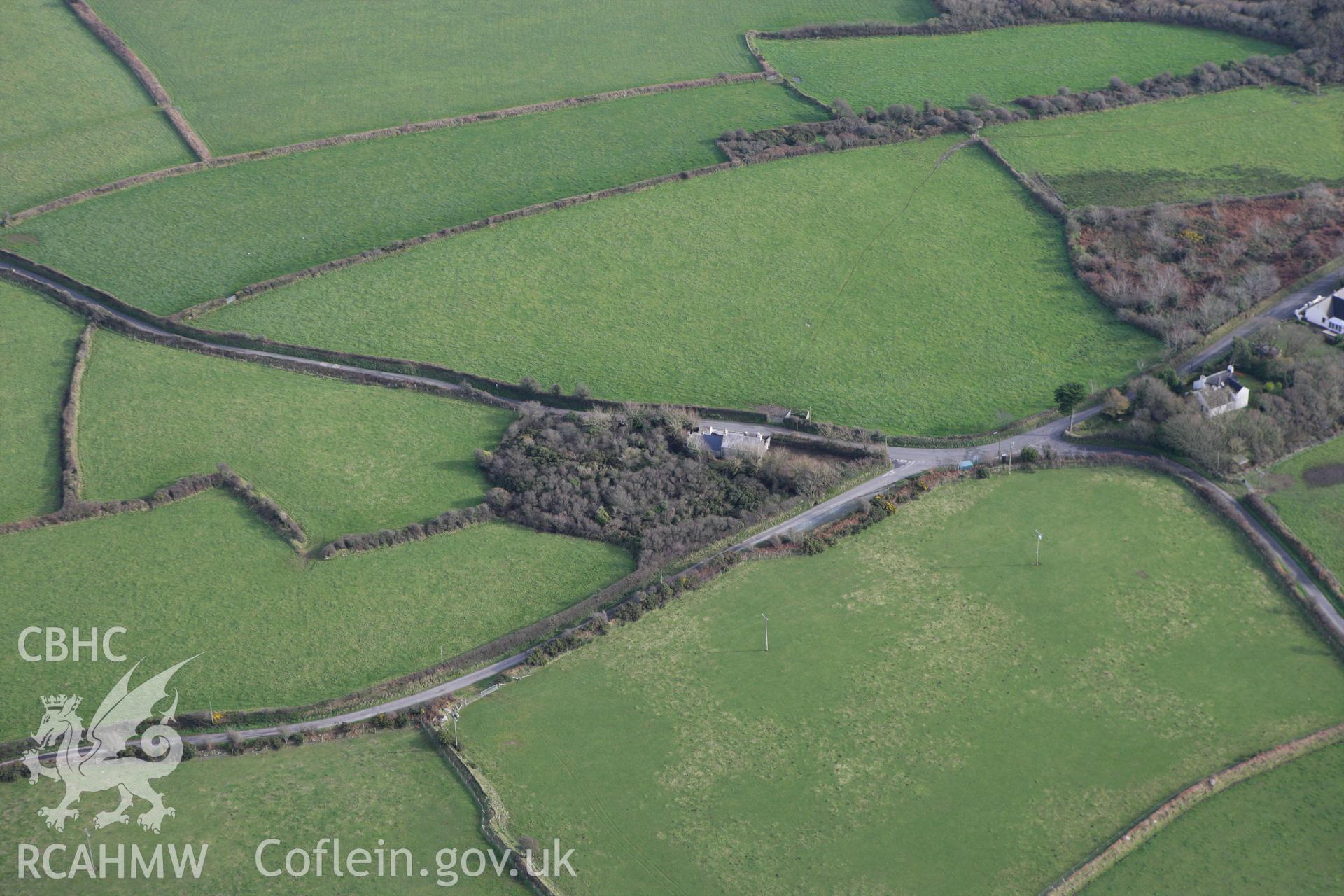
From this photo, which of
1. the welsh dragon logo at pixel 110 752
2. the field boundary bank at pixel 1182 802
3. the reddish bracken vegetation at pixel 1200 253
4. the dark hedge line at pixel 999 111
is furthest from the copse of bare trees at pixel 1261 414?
the welsh dragon logo at pixel 110 752

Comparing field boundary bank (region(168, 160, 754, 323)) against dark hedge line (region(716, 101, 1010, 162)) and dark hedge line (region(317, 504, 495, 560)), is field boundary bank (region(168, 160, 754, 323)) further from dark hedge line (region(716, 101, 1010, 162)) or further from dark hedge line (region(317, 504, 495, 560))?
dark hedge line (region(317, 504, 495, 560))

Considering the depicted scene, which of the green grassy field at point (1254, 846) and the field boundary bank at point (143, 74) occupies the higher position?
the field boundary bank at point (143, 74)

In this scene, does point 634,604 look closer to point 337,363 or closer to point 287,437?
point 287,437

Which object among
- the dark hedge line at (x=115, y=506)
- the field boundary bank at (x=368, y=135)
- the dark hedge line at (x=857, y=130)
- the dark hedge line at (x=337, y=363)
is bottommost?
the dark hedge line at (x=115, y=506)

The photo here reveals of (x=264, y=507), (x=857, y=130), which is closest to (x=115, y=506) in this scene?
(x=264, y=507)

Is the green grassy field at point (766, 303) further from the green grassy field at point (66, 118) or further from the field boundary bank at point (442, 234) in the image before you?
the green grassy field at point (66, 118)

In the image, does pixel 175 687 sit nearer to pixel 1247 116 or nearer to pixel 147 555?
pixel 147 555

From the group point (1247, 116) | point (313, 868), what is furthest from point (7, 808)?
point (1247, 116)
